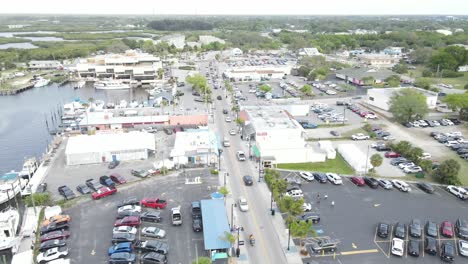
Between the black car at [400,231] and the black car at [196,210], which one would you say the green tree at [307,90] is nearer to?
the black car at [400,231]

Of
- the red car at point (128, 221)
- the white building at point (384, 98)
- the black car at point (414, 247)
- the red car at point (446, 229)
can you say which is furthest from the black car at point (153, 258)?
the white building at point (384, 98)

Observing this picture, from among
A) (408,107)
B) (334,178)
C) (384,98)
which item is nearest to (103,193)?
(334,178)

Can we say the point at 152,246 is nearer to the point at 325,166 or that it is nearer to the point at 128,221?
the point at 128,221

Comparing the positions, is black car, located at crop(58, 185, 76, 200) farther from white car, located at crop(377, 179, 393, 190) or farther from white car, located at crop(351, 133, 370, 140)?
white car, located at crop(351, 133, 370, 140)

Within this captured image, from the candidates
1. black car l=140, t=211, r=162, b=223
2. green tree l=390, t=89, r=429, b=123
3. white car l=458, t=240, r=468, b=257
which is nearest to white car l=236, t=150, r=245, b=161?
black car l=140, t=211, r=162, b=223

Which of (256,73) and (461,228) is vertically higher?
(256,73)

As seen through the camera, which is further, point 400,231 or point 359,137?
point 359,137
